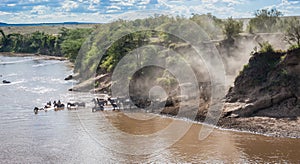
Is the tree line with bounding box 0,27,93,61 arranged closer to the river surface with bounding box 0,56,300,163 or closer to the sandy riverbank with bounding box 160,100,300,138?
the river surface with bounding box 0,56,300,163

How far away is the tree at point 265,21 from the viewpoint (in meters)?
55.8

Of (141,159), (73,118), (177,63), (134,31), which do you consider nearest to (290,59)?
(177,63)

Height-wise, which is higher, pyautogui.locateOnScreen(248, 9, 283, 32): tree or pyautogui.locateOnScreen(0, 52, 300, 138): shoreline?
pyautogui.locateOnScreen(248, 9, 283, 32): tree

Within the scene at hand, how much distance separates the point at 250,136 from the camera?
2888 cm

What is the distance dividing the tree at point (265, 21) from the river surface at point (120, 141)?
27212 mm

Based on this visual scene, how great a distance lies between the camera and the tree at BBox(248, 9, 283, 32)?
55.8 metres

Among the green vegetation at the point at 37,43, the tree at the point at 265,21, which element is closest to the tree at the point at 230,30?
the tree at the point at 265,21

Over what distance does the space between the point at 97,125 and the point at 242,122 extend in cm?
1218

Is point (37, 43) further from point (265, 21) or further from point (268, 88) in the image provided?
point (268, 88)

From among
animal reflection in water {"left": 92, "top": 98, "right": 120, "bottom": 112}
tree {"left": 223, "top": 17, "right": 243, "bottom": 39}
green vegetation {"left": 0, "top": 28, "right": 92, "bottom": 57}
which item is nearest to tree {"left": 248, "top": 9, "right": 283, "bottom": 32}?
tree {"left": 223, "top": 17, "right": 243, "bottom": 39}

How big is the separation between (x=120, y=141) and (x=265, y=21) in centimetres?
3669

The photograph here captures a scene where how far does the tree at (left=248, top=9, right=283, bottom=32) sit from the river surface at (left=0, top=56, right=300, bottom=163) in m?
27.2

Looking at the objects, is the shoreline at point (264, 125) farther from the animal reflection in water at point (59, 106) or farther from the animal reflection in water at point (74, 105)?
the animal reflection in water at point (59, 106)

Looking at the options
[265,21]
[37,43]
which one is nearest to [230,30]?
[265,21]
